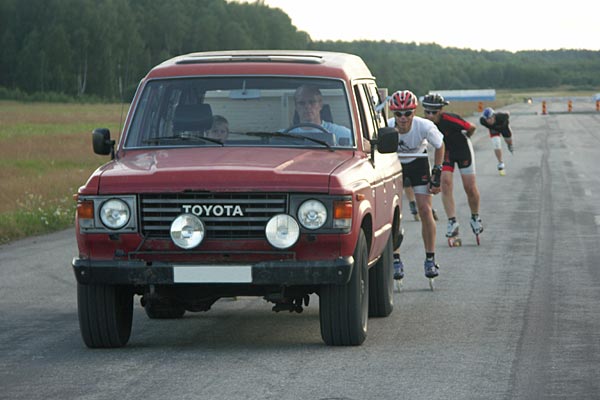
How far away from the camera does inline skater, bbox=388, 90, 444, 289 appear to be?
11.8 m

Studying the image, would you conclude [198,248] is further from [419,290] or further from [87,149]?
[87,149]

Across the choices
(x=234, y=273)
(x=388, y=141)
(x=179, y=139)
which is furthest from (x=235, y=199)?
(x=388, y=141)

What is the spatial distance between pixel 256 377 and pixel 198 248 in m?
0.95

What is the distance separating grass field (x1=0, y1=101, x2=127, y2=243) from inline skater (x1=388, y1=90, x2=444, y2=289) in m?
7.20

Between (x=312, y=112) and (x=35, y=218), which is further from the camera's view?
(x=35, y=218)

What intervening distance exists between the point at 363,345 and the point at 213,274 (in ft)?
4.35

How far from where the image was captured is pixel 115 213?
807cm

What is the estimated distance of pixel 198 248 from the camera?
7.98m

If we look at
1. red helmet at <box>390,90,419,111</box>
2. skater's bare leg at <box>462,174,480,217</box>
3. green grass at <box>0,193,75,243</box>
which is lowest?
green grass at <box>0,193,75,243</box>

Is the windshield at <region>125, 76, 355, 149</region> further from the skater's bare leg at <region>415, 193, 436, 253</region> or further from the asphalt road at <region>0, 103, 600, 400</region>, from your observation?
the skater's bare leg at <region>415, 193, 436, 253</region>

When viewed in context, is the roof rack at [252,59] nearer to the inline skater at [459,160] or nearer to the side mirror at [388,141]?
the side mirror at [388,141]

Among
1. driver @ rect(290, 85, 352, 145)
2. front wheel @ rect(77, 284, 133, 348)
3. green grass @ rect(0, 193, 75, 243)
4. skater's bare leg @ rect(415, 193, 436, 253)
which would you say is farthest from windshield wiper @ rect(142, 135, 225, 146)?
green grass @ rect(0, 193, 75, 243)

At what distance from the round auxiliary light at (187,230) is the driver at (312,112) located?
137 cm

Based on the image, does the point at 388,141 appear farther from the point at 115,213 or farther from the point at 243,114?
the point at 115,213
